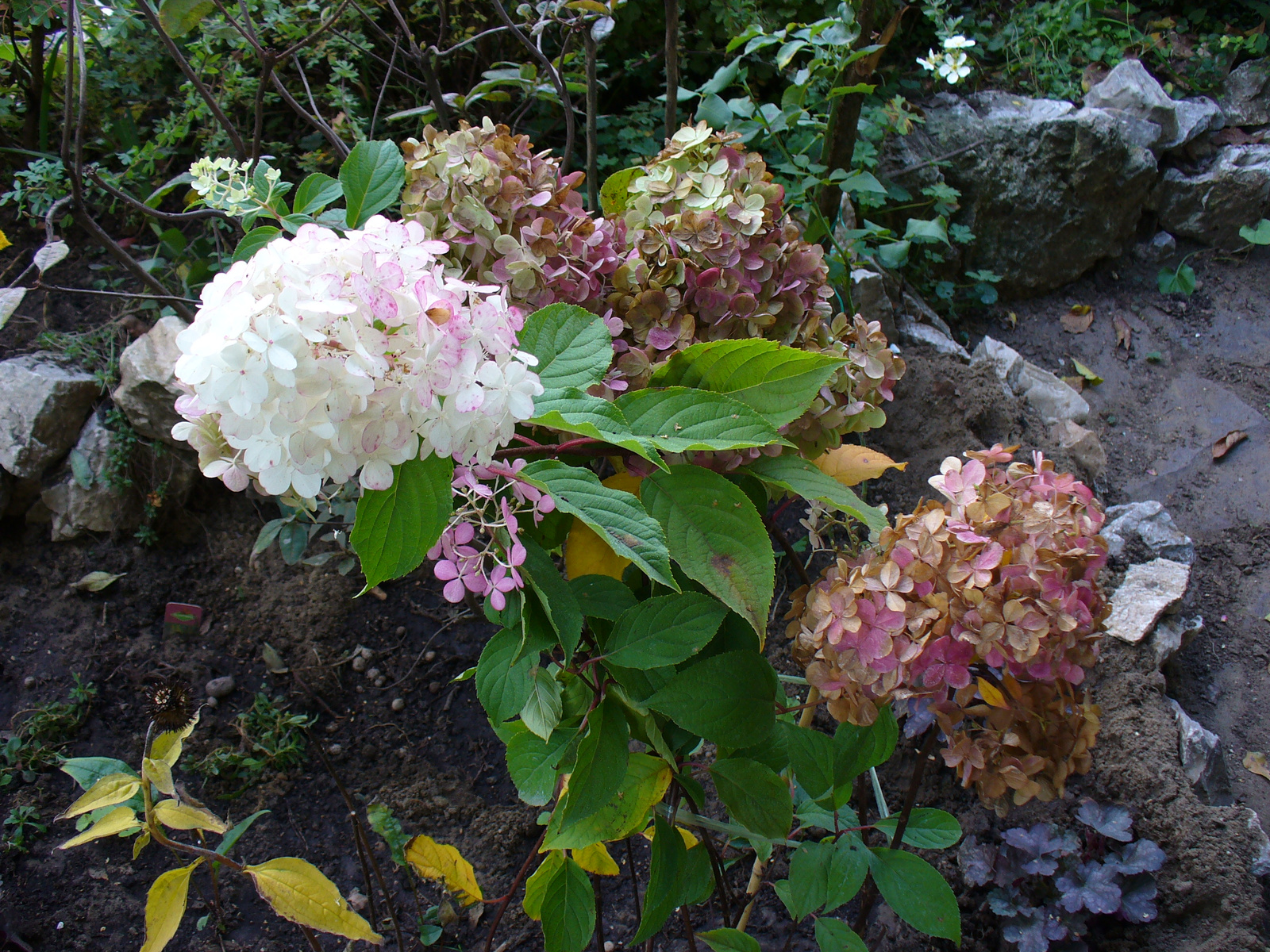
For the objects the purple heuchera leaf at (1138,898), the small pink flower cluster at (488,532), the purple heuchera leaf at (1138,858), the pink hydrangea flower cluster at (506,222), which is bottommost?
the purple heuchera leaf at (1138,898)

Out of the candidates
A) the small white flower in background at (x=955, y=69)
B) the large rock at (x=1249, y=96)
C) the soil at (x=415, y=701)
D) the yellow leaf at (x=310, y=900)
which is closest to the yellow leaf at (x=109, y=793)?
the yellow leaf at (x=310, y=900)

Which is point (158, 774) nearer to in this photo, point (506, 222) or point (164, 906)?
point (164, 906)

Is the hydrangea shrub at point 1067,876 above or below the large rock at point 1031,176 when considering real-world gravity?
below

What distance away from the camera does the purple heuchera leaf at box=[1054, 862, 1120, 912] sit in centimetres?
129

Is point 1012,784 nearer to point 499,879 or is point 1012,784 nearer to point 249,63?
point 499,879

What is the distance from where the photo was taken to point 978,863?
1381mm

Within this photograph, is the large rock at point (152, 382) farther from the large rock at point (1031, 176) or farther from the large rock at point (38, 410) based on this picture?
the large rock at point (1031, 176)

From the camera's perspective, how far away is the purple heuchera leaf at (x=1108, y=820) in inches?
52.6

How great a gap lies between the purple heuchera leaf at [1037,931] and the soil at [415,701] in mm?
78

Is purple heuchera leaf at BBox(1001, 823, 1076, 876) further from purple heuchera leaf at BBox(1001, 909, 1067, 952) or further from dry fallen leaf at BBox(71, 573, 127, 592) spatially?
dry fallen leaf at BBox(71, 573, 127, 592)

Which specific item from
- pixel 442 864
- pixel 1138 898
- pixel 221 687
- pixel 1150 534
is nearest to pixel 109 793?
pixel 442 864

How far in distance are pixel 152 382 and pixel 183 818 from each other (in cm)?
126

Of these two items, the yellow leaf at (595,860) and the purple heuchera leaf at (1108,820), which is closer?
the yellow leaf at (595,860)

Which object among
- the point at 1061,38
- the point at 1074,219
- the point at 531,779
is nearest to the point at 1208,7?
the point at 1061,38
